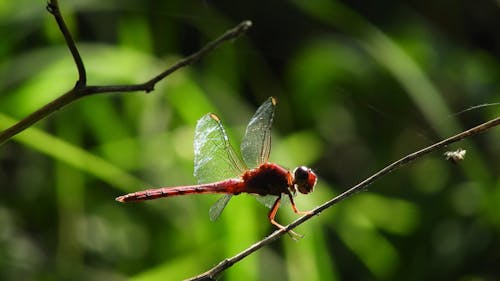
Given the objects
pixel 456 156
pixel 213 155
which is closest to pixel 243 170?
pixel 213 155

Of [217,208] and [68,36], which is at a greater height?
[68,36]

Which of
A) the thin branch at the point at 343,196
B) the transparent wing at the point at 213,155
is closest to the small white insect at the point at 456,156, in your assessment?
the thin branch at the point at 343,196

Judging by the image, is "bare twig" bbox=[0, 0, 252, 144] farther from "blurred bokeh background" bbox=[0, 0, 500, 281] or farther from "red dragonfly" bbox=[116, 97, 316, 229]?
"blurred bokeh background" bbox=[0, 0, 500, 281]

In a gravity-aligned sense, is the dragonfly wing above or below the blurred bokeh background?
below

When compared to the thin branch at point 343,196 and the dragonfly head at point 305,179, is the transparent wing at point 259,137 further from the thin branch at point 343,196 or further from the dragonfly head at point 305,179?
the thin branch at point 343,196

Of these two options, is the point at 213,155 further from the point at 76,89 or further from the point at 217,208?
the point at 76,89

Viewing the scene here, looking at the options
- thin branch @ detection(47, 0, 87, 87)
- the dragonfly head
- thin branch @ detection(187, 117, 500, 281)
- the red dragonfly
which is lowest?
thin branch @ detection(187, 117, 500, 281)

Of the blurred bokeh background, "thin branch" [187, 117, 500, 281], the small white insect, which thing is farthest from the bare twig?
the blurred bokeh background
